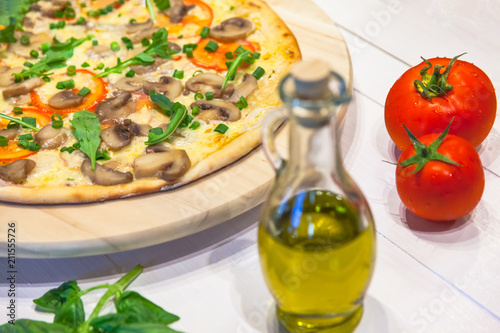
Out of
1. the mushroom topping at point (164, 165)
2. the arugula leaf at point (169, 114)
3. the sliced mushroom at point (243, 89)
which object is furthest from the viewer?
the sliced mushroom at point (243, 89)

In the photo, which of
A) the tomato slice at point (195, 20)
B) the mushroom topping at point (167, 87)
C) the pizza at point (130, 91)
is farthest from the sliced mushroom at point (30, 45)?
the mushroom topping at point (167, 87)

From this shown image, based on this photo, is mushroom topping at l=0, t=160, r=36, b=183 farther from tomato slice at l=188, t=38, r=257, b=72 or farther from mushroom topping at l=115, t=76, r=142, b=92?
tomato slice at l=188, t=38, r=257, b=72

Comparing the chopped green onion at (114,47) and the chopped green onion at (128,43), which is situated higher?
the chopped green onion at (128,43)

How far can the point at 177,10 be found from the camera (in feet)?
8.62

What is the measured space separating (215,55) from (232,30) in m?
0.14

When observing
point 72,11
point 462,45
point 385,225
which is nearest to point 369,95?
point 462,45

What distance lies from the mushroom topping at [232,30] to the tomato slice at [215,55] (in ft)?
0.07

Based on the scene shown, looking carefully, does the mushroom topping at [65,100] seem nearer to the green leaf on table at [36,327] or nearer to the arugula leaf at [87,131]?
the arugula leaf at [87,131]

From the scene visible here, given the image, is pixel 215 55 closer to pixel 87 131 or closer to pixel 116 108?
pixel 116 108

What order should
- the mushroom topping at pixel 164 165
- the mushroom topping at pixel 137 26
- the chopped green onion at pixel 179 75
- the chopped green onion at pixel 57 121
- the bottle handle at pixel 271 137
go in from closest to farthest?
the bottle handle at pixel 271 137 < the mushroom topping at pixel 164 165 < the chopped green onion at pixel 57 121 < the chopped green onion at pixel 179 75 < the mushroom topping at pixel 137 26

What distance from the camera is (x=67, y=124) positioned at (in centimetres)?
214

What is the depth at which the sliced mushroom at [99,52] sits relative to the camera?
247cm

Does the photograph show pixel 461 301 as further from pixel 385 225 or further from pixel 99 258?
pixel 99 258

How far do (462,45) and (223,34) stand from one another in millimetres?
940
